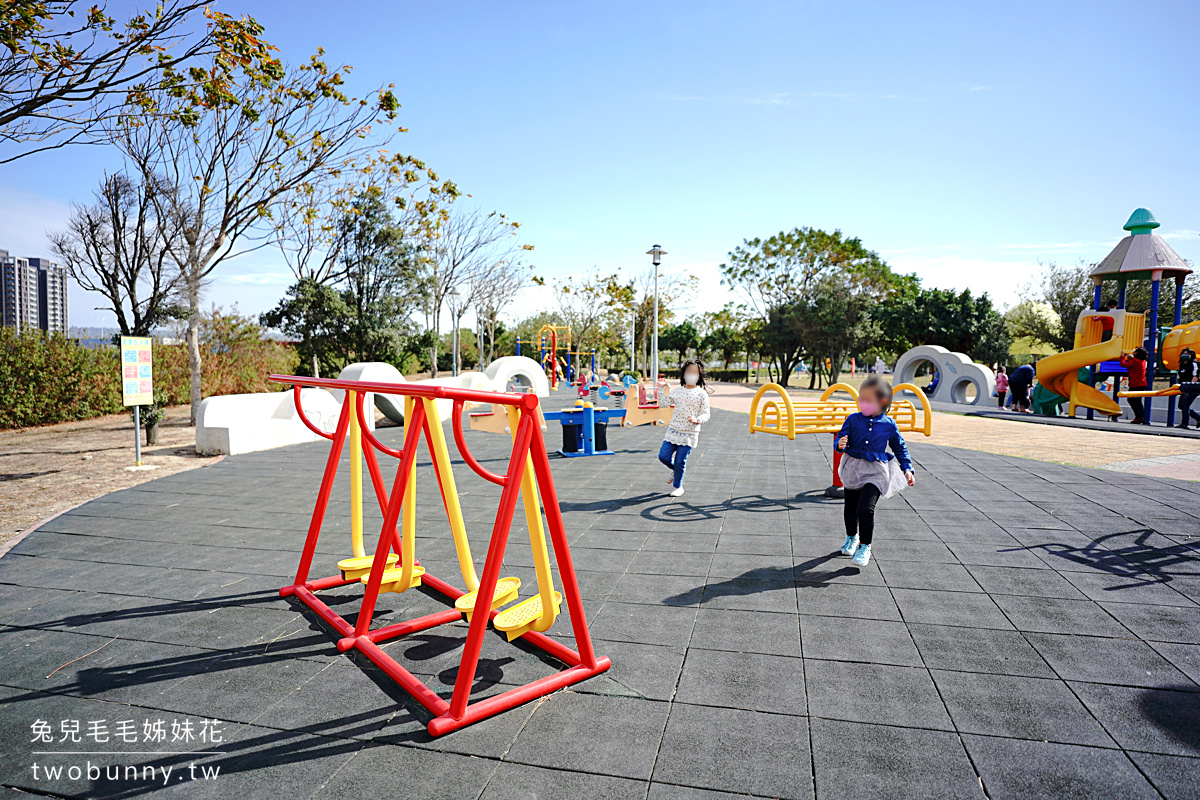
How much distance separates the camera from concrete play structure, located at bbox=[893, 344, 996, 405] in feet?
65.1

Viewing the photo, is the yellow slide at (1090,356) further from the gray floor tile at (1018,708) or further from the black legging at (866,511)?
the gray floor tile at (1018,708)

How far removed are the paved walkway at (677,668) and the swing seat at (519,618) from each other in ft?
0.87

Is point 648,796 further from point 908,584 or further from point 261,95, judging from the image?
point 261,95

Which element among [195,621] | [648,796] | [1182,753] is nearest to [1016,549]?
[1182,753]

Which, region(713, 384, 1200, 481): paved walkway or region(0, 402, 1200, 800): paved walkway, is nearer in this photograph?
region(0, 402, 1200, 800): paved walkway

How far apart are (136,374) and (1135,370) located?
62.6 ft

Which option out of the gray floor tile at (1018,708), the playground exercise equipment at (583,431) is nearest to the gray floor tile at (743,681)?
the gray floor tile at (1018,708)

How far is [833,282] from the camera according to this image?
27391 mm

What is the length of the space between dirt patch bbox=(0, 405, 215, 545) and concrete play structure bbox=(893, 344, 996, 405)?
19914 mm

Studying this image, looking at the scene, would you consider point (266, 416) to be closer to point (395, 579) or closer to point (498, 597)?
point (395, 579)

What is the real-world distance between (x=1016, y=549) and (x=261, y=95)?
1325 cm

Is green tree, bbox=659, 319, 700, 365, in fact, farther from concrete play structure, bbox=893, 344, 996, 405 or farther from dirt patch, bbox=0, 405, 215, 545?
dirt patch, bbox=0, 405, 215, 545

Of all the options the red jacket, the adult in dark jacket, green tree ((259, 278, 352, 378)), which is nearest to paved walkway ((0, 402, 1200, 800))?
the red jacket

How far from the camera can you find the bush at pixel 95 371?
470 inches
